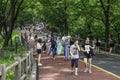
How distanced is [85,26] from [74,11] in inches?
479

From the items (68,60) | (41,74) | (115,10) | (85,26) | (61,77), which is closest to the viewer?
(61,77)

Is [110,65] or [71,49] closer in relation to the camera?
[71,49]

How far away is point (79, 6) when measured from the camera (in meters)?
37.2

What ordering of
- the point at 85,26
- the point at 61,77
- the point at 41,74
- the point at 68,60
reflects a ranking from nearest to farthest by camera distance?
the point at 61,77
the point at 41,74
the point at 68,60
the point at 85,26

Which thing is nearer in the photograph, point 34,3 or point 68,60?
point 68,60

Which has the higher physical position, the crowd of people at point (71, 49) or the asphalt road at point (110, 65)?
the crowd of people at point (71, 49)

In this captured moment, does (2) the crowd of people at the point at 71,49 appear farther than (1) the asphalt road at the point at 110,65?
No

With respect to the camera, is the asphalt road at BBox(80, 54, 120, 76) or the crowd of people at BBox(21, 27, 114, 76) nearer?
the crowd of people at BBox(21, 27, 114, 76)

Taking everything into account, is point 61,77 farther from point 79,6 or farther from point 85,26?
point 85,26

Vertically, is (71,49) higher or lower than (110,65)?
higher

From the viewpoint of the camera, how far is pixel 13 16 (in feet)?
119

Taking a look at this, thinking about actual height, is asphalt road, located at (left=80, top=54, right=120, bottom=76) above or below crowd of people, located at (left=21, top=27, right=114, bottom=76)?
below

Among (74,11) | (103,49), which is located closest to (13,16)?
(74,11)

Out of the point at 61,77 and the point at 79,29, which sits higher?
the point at 79,29
